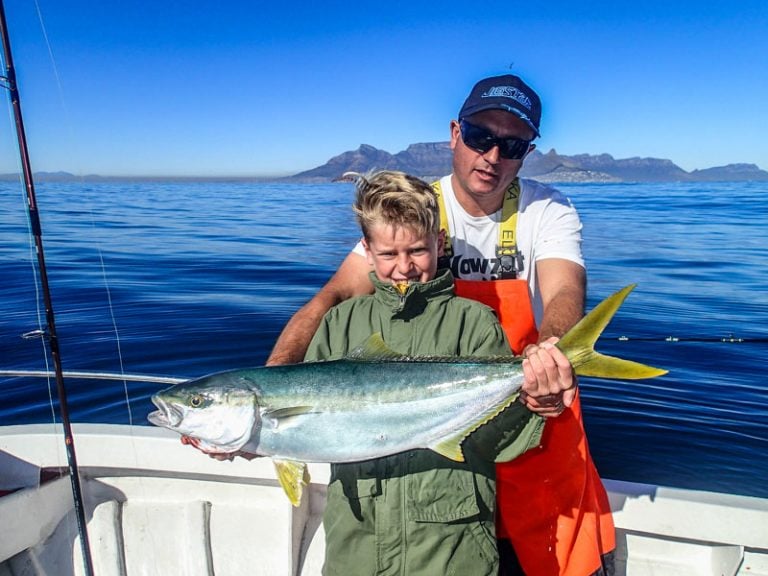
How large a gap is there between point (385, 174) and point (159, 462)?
2215 mm

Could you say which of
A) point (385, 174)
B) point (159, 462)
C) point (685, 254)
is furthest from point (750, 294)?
point (159, 462)

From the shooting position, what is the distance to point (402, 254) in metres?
2.83

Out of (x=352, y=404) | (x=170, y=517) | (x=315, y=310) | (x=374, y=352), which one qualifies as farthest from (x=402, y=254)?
(x=170, y=517)

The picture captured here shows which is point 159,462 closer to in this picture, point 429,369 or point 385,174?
point 429,369

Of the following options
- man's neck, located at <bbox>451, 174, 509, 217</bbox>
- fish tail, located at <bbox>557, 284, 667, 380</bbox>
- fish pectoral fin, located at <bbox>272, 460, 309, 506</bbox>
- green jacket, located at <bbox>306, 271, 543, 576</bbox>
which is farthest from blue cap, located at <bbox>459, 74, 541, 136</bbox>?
fish pectoral fin, located at <bbox>272, 460, 309, 506</bbox>

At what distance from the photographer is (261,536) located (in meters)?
3.60

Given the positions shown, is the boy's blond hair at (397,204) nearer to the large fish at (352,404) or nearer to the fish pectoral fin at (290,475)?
the large fish at (352,404)

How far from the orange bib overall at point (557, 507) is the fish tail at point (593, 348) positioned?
0.72 metres

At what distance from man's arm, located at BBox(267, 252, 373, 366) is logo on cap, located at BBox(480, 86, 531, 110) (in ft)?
4.34

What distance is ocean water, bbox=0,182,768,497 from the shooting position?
5.92 meters

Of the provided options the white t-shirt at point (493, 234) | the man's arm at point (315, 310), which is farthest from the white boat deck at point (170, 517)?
the white t-shirt at point (493, 234)

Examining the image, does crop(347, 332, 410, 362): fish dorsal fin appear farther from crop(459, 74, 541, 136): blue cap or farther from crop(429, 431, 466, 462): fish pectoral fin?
crop(459, 74, 541, 136): blue cap

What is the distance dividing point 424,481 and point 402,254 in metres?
1.07

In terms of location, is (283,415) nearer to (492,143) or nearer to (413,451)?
(413,451)
